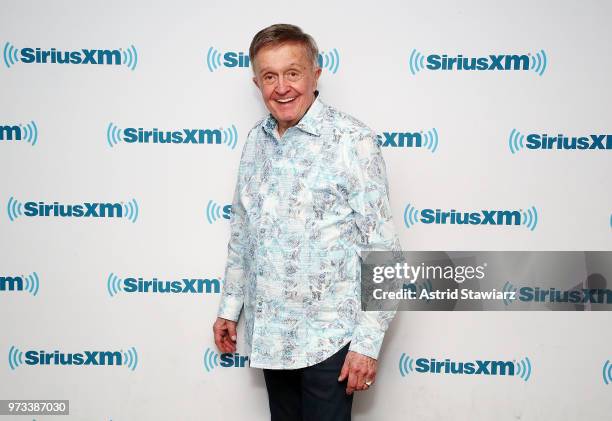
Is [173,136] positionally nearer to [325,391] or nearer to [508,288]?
[325,391]

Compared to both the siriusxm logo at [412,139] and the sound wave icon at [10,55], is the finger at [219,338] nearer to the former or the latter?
the siriusxm logo at [412,139]

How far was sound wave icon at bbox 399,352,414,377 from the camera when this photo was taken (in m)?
1.86

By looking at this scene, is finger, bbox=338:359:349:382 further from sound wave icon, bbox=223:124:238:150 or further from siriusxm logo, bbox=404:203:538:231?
sound wave icon, bbox=223:124:238:150

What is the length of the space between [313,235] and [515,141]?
34.9 inches

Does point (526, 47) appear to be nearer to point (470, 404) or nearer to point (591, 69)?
point (591, 69)

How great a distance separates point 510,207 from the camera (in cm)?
178

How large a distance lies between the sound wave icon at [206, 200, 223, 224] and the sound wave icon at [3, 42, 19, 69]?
89 centimetres

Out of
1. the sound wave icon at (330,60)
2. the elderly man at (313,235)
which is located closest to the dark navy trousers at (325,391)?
the elderly man at (313,235)

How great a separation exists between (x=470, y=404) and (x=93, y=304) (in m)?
1.48

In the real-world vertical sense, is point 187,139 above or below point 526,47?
below

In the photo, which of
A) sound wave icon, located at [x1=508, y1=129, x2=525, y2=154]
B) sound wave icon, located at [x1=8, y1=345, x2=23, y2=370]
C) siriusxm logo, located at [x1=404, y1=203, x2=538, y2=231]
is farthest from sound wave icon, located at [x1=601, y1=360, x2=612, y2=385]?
sound wave icon, located at [x1=8, y1=345, x2=23, y2=370]

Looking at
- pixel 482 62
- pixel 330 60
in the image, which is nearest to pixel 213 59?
pixel 330 60

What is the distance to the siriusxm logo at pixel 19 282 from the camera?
188cm

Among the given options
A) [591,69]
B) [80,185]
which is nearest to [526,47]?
[591,69]
